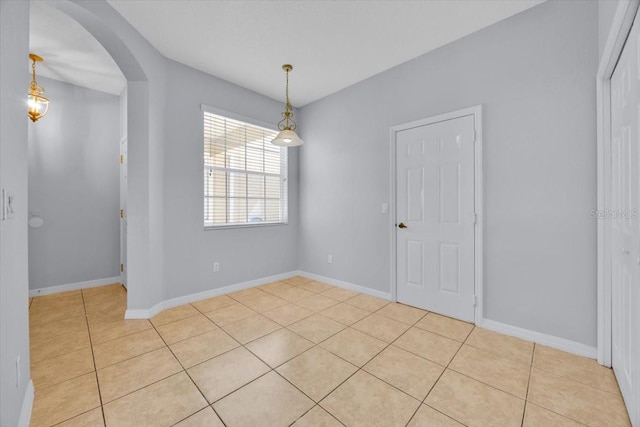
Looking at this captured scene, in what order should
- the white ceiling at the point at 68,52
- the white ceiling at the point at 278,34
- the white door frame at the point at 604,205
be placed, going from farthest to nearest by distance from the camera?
1. the white ceiling at the point at 68,52
2. the white ceiling at the point at 278,34
3. the white door frame at the point at 604,205

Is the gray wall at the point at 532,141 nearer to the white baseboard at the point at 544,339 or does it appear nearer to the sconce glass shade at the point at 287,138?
the white baseboard at the point at 544,339

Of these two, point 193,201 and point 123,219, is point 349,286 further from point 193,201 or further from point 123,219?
point 123,219

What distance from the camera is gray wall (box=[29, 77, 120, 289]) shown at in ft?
11.5

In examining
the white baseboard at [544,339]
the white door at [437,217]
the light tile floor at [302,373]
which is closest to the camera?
the light tile floor at [302,373]

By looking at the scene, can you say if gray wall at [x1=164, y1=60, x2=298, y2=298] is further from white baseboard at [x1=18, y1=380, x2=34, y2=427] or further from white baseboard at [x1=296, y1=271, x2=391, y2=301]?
white baseboard at [x1=18, y1=380, x2=34, y2=427]

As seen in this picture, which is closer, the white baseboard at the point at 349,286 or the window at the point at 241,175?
the white baseboard at the point at 349,286

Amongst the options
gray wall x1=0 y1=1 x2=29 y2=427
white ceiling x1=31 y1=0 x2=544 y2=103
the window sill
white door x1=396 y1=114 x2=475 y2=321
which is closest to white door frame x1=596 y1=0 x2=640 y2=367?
A: white door x1=396 y1=114 x2=475 y2=321

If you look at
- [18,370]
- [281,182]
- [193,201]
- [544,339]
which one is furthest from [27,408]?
[544,339]

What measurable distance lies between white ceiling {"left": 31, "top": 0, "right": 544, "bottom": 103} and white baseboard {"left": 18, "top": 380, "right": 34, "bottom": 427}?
9.63ft

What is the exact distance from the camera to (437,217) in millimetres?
2846

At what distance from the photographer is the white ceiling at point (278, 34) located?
2.25 m

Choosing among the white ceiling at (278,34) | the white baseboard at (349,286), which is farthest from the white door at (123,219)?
the white baseboard at (349,286)

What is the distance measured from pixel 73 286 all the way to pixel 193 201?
2.32 meters

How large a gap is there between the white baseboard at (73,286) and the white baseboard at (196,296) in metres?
1.70
